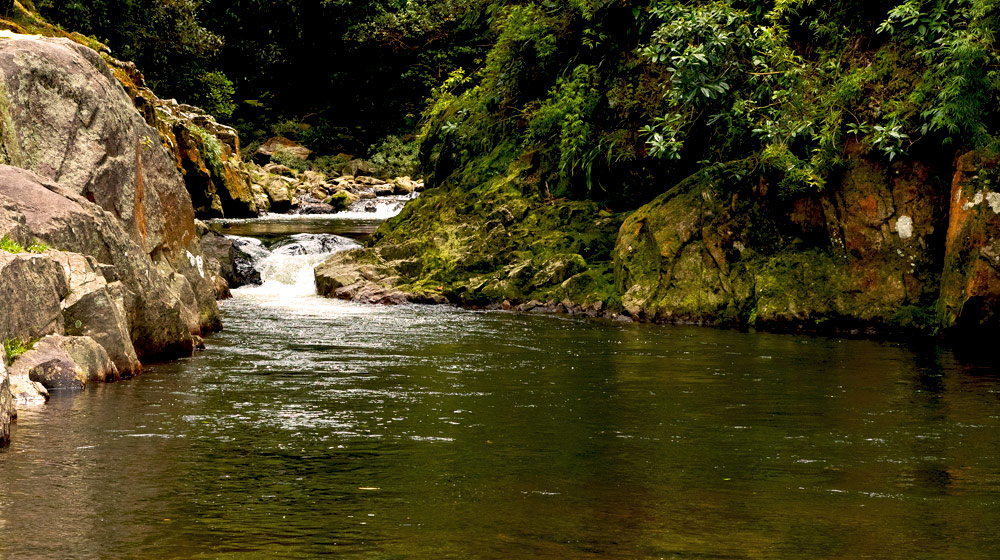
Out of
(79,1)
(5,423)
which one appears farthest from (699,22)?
(79,1)

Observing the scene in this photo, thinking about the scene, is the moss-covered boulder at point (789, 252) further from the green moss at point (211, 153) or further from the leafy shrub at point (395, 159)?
the leafy shrub at point (395, 159)

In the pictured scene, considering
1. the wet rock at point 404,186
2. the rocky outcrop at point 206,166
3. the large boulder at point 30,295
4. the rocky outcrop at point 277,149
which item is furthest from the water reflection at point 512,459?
the rocky outcrop at point 277,149

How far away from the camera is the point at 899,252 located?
16.9 meters

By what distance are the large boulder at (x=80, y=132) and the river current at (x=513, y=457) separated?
2.22m

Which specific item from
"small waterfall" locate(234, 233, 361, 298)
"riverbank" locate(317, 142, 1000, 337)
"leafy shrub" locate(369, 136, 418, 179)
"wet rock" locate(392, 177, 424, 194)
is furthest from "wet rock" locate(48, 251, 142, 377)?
"leafy shrub" locate(369, 136, 418, 179)

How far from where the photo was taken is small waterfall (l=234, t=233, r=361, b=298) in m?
23.0

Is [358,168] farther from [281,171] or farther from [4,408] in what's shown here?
[4,408]

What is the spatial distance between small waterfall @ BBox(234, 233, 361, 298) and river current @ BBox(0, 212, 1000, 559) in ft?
28.8

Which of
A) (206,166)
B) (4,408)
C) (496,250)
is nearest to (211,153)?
(206,166)

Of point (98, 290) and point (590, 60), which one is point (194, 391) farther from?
point (590, 60)

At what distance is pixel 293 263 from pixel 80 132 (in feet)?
36.6

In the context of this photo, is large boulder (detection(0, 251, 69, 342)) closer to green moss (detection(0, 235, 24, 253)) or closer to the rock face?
green moss (detection(0, 235, 24, 253))

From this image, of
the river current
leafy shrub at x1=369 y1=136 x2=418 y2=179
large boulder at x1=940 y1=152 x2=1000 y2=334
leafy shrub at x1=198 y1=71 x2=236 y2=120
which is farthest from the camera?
leafy shrub at x1=369 y1=136 x2=418 y2=179

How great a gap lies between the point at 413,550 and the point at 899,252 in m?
13.1
